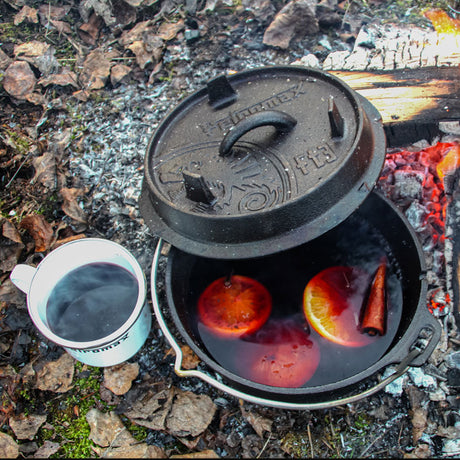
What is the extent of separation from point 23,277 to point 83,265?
29cm

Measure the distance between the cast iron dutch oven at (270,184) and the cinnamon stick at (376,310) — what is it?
103mm

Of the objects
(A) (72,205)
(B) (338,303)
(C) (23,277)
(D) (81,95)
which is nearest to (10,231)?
(A) (72,205)

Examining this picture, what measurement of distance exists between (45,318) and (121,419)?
69 centimetres

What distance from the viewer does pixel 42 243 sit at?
2588 mm

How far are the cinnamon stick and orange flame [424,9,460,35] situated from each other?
2.08 metres

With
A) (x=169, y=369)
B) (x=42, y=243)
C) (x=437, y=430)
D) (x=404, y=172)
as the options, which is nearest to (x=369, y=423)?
(x=437, y=430)

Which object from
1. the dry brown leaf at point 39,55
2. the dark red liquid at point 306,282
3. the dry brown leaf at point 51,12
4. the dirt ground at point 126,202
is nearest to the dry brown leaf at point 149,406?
the dirt ground at point 126,202

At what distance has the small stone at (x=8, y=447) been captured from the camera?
1.99m

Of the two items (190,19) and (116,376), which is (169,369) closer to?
(116,376)

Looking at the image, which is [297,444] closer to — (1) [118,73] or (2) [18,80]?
(1) [118,73]

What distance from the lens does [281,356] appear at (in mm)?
2061

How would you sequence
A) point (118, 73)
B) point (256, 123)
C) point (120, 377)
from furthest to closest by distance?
point (118, 73) < point (120, 377) < point (256, 123)

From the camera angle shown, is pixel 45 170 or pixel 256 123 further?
pixel 45 170

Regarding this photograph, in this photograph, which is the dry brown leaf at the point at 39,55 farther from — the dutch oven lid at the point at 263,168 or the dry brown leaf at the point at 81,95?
the dutch oven lid at the point at 263,168
